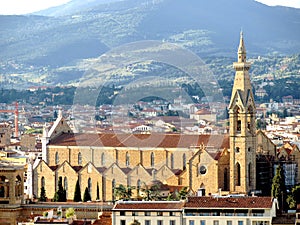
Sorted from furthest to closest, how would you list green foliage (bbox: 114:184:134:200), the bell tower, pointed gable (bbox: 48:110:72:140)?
pointed gable (bbox: 48:110:72:140), the bell tower, green foliage (bbox: 114:184:134:200)

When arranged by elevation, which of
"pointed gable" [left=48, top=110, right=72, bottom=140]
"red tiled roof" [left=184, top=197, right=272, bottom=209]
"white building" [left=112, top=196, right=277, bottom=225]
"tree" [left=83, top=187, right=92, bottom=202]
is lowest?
"tree" [left=83, top=187, right=92, bottom=202]

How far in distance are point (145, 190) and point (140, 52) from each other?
59.2m

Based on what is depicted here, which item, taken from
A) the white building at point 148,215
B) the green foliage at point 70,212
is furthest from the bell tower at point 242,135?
the white building at point 148,215

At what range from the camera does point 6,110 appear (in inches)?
6191

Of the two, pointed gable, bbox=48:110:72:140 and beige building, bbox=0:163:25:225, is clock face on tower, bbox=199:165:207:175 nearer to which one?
beige building, bbox=0:163:25:225

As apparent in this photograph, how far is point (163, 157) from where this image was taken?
57750 millimetres

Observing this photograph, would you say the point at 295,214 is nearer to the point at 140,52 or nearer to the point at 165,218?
the point at 165,218

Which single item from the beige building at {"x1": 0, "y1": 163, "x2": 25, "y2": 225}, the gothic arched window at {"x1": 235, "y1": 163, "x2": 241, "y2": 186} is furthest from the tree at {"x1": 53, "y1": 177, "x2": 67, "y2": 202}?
the beige building at {"x1": 0, "y1": 163, "x2": 25, "y2": 225}

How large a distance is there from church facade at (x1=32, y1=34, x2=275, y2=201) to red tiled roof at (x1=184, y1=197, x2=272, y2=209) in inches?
307

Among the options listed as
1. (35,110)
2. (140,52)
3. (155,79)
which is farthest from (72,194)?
(35,110)

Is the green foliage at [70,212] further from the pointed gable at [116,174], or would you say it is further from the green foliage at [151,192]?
the pointed gable at [116,174]

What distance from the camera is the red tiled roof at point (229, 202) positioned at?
39250 mm

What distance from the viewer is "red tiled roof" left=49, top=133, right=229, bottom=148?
2233 inches

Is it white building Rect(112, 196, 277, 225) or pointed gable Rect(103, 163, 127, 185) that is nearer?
white building Rect(112, 196, 277, 225)
